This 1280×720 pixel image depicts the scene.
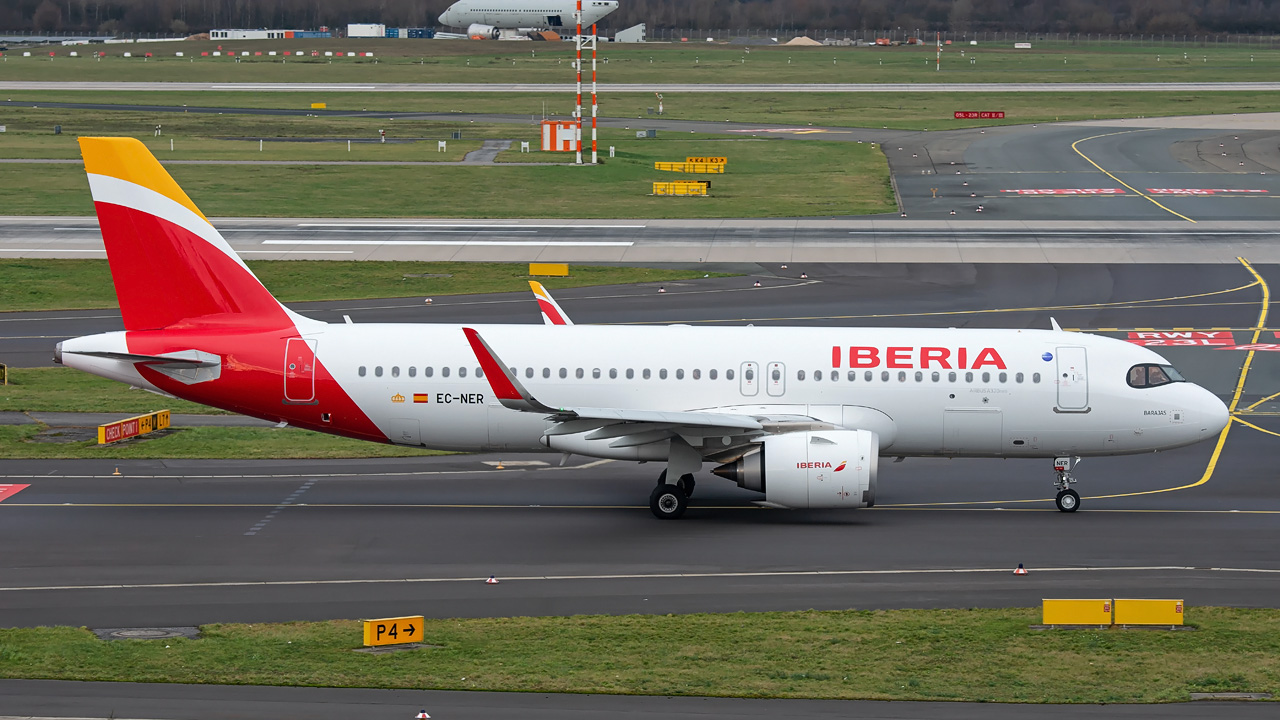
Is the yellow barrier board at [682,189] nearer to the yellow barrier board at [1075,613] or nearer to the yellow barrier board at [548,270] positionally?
the yellow barrier board at [548,270]

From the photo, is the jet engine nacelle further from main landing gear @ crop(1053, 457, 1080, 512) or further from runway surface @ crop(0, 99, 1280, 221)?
runway surface @ crop(0, 99, 1280, 221)

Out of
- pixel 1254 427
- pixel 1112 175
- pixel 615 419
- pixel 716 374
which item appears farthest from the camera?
pixel 1112 175

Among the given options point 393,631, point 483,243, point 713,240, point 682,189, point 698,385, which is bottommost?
point 393,631

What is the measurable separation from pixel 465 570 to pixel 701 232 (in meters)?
49.7

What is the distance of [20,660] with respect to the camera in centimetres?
2223

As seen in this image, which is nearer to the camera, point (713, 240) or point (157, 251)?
point (157, 251)

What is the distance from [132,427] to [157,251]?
8.75 m

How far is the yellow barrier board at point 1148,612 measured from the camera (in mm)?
24234

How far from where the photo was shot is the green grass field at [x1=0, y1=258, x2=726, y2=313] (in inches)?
2335

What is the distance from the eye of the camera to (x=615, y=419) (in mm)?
29875

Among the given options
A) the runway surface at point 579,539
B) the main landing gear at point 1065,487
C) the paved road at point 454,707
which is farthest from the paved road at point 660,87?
the paved road at point 454,707

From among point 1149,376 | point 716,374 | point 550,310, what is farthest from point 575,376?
point 1149,376

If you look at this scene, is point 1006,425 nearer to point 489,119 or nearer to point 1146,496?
point 1146,496

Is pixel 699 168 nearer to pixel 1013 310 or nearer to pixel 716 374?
pixel 1013 310
